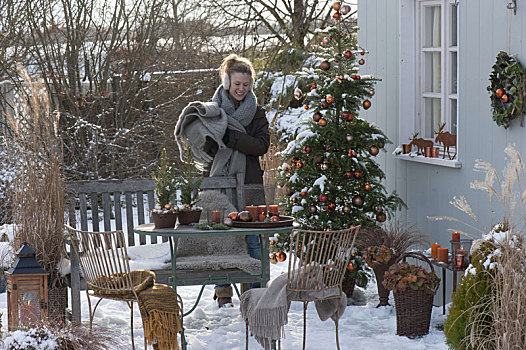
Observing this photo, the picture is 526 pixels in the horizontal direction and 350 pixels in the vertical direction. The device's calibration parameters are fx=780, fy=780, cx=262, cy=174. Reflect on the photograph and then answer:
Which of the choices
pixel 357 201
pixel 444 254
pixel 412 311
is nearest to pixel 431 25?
pixel 357 201

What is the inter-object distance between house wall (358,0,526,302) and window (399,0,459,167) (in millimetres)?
65

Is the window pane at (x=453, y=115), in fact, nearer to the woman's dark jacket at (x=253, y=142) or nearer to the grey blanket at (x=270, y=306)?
the woman's dark jacket at (x=253, y=142)

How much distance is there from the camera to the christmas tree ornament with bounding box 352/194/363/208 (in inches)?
222

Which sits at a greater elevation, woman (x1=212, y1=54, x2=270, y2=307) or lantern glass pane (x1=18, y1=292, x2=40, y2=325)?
woman (x1=212, y1=54, x2=270, y2=307)

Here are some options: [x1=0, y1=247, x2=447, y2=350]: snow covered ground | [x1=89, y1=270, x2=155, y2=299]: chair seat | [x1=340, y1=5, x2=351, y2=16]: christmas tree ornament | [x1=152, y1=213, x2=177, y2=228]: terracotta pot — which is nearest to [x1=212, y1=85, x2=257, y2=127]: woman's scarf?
[x1=340, y1=5, x2=351, y2=16]: christmas tree ornament

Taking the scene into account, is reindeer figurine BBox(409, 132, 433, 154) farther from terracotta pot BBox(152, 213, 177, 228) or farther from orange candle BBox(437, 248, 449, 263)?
terracotta pot BBox(152, 213, 177, 228)

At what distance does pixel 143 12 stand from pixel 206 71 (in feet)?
3.72

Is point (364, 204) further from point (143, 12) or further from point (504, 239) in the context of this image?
point (143, 12)

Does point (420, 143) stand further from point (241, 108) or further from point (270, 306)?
point (270, 306)

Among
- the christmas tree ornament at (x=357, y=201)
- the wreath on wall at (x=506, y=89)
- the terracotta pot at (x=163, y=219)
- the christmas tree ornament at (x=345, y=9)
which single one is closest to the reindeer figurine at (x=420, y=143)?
the christmas tree ornament at (x=357, y=201)

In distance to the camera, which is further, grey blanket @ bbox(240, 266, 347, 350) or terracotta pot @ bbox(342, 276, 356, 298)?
terracotta pot @ bbox(342, 276, 356, 298)

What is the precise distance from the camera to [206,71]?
10.0 m

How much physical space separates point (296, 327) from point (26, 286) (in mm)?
1851

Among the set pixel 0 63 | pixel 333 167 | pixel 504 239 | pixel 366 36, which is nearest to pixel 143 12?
pixel 0 63
